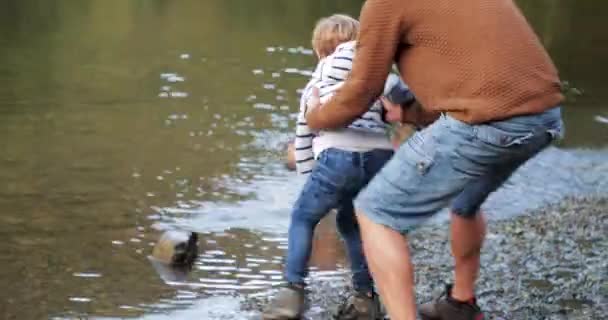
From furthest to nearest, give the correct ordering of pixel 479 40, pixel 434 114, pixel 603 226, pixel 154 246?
1. pixel 603 226
2. pixel 154 246
3. pixel 434 114
4. pixel 479 40

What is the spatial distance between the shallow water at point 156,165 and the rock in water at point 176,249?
14cm

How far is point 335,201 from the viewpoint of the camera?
4816mm

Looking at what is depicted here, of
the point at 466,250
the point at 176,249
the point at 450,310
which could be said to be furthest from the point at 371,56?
the point at 176,249

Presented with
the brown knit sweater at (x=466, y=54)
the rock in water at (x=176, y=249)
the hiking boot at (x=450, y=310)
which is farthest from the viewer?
the rock in water at (x=176, y=249)

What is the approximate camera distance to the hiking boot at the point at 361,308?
489 cm

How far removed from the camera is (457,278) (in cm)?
479

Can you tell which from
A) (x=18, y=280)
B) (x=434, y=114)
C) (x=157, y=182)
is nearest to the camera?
(x=434, y=114)

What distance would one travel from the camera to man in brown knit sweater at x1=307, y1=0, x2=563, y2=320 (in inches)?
151

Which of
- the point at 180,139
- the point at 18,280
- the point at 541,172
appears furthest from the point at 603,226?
the point at 180,139

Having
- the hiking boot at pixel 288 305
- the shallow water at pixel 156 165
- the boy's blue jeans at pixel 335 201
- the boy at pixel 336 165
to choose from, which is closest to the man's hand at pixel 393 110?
the boy at pixel 336 165

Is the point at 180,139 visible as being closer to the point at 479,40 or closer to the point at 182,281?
the point at 182,281

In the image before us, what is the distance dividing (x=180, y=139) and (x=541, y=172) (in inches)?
136

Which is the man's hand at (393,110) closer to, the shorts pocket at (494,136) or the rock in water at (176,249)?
the shorts pocket at (494,136)

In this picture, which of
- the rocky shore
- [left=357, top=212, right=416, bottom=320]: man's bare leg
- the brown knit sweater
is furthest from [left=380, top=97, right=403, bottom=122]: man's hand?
the rocky shore
